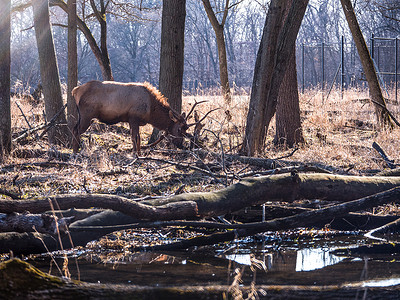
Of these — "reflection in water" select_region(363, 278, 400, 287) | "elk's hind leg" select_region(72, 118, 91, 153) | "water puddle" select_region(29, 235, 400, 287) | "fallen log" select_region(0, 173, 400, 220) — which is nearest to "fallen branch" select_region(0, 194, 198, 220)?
"fallen log" select_region(0, 173, 400, 220)

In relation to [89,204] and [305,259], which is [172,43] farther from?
[89,204]

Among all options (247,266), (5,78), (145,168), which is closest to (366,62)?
(145,168)

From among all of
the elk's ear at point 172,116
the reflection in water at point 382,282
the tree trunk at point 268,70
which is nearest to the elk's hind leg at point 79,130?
the elk's ear at point 172,116

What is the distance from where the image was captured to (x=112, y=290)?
9.52ft

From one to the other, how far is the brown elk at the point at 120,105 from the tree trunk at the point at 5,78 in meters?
1.52

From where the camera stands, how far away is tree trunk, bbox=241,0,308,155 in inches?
340

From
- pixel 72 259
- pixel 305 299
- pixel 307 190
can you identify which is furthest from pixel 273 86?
pixel 305 299

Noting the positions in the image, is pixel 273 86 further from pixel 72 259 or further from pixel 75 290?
pixel 75 290

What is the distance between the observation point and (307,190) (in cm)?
477

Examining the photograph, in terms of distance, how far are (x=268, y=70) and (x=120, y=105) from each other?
3542 mm

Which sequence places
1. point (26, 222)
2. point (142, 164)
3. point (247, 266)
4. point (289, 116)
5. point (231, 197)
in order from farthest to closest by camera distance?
point (289, 116) → point (142, 164) → point (231, 197) → point (247, 266) → point (26, 222)

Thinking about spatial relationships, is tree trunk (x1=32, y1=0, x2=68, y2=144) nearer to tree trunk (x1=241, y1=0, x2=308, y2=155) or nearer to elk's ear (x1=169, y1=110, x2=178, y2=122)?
elk's ear (x1=169, y1=110, x2=178, y2=122)

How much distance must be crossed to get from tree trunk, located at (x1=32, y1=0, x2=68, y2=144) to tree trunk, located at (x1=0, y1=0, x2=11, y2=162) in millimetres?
1804

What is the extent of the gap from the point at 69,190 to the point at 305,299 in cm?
455
